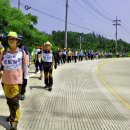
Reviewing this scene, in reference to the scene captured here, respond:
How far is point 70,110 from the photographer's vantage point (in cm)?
1212

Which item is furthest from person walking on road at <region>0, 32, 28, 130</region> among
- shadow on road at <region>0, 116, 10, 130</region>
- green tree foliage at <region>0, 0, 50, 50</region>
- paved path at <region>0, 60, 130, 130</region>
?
green tree foliage at <region>0, 0, 50, 50</region>

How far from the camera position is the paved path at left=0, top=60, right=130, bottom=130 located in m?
10.1

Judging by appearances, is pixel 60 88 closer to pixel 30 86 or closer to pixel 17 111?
pixel 30 86

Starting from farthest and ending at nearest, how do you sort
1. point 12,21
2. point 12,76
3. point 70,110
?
point 12,21 < point 70,110 < point 12,76

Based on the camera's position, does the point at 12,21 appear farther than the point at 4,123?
Yes

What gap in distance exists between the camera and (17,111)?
9.31m

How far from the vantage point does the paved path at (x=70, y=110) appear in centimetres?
1007

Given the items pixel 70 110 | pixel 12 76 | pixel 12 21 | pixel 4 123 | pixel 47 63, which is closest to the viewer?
pixel 12 76

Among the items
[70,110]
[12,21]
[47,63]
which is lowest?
[70,110]

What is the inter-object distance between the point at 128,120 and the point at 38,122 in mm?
2315

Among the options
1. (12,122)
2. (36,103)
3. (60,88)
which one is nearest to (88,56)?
(60,88)

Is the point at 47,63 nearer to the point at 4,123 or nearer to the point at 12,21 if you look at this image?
the point at 4,123

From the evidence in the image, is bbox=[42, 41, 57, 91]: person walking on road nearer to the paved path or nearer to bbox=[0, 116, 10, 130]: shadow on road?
the paved path

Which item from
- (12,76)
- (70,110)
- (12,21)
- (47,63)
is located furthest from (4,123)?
(12,21)
